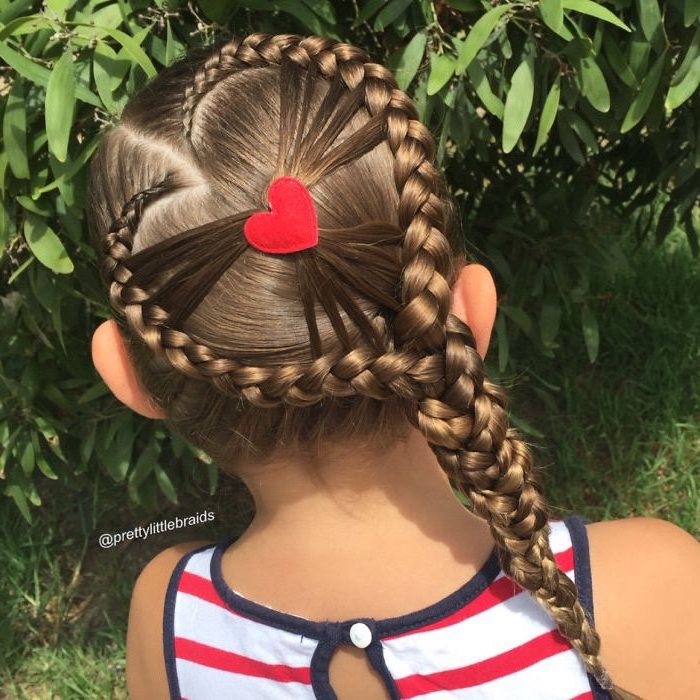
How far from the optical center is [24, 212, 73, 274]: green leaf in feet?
4.62

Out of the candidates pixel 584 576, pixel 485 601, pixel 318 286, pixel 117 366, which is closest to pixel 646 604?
pixel 584 576

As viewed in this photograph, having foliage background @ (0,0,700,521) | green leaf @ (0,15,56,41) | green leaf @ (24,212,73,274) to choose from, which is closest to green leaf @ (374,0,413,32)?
foliage background @ (0,0,700,521)

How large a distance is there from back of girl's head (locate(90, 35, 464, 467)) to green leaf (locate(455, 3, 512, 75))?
0.27m

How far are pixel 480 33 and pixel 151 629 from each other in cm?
88

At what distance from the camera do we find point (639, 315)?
2.41 metres

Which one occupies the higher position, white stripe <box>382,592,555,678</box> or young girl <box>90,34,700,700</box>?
young girl <box>90,34,700,700</box>

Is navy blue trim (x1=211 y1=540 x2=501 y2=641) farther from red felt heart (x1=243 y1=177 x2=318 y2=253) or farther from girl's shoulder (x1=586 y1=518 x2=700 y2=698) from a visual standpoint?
red felt heart (x1=243 y1=177 x2=318 y2=253)

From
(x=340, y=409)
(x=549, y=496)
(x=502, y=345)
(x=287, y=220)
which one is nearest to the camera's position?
(x=287, y=220)

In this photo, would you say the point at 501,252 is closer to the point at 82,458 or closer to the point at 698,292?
the point at 698,292

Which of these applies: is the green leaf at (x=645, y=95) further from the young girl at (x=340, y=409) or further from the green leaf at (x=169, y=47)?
the green leaf at (x=169, y=47)

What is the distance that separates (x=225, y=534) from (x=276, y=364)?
1.41 m

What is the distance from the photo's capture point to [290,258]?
0.88 meters

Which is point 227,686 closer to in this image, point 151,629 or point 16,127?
point 151,629

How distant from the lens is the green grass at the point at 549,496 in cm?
210
